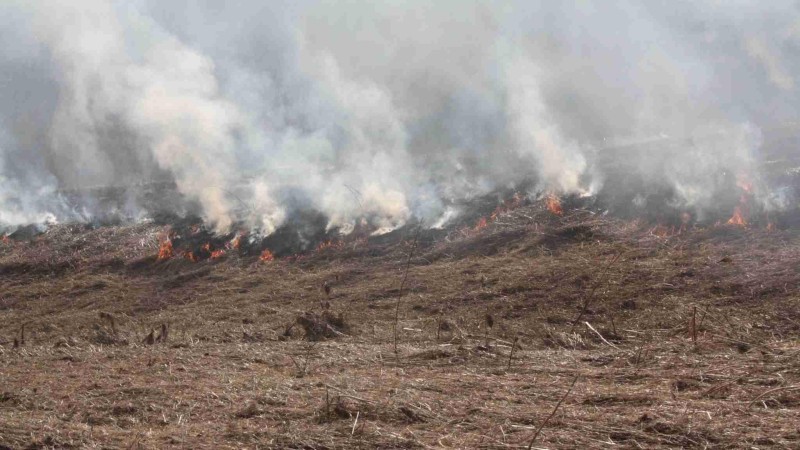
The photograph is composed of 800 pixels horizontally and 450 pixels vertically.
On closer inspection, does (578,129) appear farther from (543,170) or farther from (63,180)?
(63,180)

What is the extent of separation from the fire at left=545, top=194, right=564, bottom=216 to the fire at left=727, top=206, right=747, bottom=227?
3.94 m

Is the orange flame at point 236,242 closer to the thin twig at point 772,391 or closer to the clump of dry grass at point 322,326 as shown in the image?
the clump of dry grass at point 322,326

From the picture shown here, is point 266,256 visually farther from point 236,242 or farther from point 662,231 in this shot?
point 662,231

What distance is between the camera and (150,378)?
7445 mm

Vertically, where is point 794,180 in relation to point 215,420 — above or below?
above

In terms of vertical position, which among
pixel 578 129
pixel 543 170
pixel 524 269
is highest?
pixel 578 129

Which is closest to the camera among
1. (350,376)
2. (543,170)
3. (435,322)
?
(350,376)

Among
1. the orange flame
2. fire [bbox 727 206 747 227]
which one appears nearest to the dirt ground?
fire [bbox 727 206 747 227]

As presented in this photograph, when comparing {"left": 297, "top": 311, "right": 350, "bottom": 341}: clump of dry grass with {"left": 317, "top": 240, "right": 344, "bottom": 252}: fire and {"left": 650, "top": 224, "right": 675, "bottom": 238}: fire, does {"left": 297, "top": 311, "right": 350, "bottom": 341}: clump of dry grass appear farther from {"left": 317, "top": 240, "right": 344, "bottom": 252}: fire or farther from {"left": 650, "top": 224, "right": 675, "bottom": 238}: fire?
{"left": 650, "top": 224, "right": 675, "bottom": 238}: fire

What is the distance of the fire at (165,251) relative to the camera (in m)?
18.2

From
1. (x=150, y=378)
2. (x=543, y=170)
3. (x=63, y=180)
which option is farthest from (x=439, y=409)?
(x=63, y=180)

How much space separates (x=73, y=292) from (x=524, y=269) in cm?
1077

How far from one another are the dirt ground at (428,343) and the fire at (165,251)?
44 centimetres

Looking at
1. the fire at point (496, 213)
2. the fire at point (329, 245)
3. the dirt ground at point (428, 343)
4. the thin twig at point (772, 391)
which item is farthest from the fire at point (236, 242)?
the thin twig at point (772, 391)
